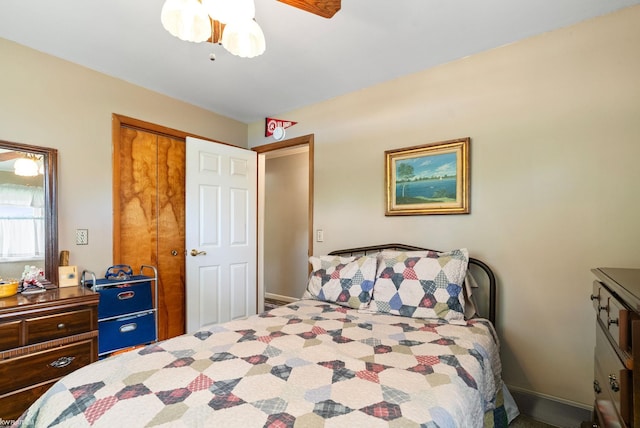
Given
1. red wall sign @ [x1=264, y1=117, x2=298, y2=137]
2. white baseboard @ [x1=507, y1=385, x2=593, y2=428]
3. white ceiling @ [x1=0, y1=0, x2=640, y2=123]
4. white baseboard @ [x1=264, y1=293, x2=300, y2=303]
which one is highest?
white ceiling @ [x1=0, y1=0, x2=640, y2=123]

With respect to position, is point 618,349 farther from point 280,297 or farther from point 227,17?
point 280,297

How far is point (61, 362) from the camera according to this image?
1759mm

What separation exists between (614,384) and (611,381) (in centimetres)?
5

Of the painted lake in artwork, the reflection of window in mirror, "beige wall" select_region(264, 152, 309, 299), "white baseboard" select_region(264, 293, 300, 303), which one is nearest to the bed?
the painted lake in artwork

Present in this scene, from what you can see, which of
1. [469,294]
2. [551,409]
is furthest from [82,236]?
[551,409]

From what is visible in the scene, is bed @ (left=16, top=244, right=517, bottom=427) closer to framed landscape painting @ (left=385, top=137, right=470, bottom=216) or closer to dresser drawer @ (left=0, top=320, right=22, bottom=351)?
framed landscape painting @ (left=385, top=137, right=470, bottom=216)

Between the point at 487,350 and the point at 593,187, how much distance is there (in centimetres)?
115

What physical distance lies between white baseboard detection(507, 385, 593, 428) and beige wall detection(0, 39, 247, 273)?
10.3 ft

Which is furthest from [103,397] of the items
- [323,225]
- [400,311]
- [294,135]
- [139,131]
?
[294,135]

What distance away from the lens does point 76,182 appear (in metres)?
2.27

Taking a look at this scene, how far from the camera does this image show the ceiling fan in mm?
1189

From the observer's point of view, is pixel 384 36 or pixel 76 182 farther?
pixel 76 182

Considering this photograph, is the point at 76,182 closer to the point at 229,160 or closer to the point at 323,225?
the point at 229,160

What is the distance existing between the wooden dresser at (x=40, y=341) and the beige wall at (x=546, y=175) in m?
2.26
